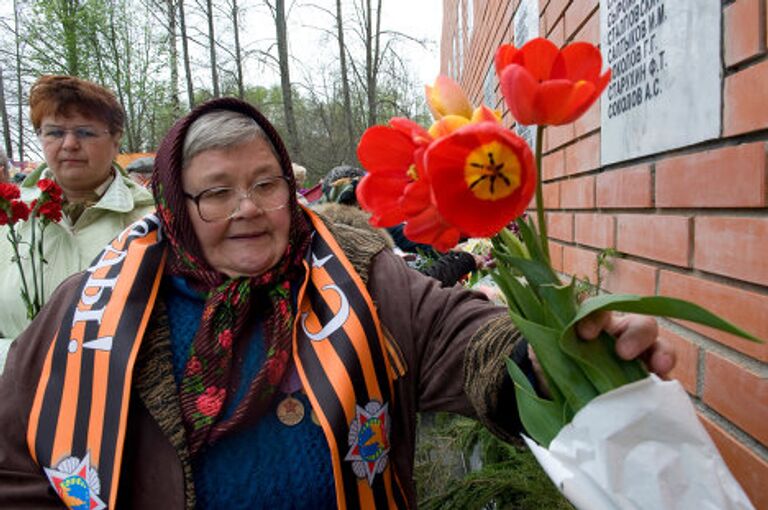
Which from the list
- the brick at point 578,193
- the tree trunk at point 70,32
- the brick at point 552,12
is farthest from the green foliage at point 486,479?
the tree trunk at point 70,32

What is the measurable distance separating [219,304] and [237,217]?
247 millimetres

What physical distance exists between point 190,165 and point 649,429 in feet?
4.51

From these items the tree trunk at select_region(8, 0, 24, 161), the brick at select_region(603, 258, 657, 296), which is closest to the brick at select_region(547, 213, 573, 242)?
the brick at select_region(603, 258, 657, 296)

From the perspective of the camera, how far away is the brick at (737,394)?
3.23 ft

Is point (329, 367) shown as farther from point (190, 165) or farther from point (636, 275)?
point (636, 275)

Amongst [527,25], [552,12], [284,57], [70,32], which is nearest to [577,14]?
[552,12]

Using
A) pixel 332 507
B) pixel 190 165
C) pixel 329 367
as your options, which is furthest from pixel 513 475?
pixel 190 165

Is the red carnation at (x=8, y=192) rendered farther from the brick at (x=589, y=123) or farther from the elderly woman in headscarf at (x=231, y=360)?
the brick at (x=589, y=123)

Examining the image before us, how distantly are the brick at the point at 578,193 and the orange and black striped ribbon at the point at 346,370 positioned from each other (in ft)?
→ 2.67

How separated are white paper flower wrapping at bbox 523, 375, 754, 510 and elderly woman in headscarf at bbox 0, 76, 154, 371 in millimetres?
2213

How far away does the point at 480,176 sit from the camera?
0.64 meters

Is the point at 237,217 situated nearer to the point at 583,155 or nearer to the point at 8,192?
the point at 8,192

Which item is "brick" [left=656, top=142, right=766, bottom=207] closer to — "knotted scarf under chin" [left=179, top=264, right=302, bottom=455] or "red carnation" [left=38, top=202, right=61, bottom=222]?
"knotted scarf under chin" [left=179, top=264, right=302, bottom=455]

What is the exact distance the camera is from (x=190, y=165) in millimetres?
1669
